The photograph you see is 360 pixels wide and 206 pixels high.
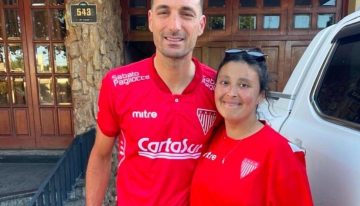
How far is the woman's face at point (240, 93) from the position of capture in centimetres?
132

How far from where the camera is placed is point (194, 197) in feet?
4.54

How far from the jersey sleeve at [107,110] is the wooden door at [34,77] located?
384 centimetres

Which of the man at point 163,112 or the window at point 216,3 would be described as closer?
the man at point 163,112

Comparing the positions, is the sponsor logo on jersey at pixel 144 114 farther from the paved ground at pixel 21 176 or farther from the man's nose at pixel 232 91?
the paved ground at pixel 21 176

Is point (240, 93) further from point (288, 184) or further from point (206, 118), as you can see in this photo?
point (288, 184)

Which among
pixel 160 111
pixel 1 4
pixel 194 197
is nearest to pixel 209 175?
pixel 194 197

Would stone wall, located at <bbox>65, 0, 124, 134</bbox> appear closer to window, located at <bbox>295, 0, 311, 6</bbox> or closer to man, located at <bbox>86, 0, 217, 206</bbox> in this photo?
window, located at <bbox>295, 0, 311, 6</bbox>

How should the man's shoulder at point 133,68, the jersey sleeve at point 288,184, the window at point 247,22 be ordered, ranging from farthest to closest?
the window at point 247,22 < the man's shoulder at point 133,68 < the jersey sleeve at point 288,184

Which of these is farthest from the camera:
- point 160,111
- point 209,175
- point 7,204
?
point 7,204

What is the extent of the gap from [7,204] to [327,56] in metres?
4.07

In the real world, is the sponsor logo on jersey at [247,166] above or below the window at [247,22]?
below

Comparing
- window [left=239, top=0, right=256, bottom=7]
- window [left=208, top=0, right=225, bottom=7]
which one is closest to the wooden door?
window [left=208, top=0, right=225, bottom=7]

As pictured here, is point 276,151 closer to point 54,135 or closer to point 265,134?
point 265,134

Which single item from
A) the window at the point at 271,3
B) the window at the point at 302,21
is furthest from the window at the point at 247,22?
the window at the point at 302,21
